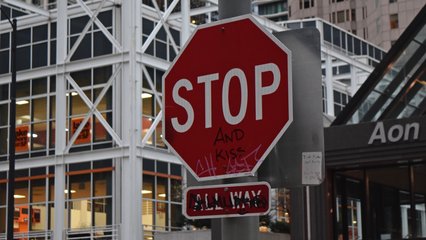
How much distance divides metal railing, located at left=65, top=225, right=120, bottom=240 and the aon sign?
19471mm

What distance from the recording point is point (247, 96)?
197 inches

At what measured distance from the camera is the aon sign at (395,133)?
72.2 ft

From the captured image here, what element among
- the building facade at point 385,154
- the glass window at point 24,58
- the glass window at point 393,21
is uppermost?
the glass window at point 393,21

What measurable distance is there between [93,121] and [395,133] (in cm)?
2286

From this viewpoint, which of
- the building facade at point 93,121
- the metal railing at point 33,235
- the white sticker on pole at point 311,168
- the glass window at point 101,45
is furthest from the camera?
the glass window at point 101,45

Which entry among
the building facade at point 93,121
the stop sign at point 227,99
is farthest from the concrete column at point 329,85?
the stop sign at point 227,99

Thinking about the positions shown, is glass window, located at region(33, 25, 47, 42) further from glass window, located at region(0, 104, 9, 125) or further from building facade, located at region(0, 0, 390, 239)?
glass window, located at region(0, 104, 9, 125)

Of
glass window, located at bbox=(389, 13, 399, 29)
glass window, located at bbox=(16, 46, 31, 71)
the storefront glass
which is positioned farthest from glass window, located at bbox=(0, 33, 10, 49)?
glass window, located at bbox=(389, 13, 399, 29)

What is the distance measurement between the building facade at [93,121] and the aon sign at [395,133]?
1860 cm

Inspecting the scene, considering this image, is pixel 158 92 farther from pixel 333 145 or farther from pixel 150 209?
pixel 333 145

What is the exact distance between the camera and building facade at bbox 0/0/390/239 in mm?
40750

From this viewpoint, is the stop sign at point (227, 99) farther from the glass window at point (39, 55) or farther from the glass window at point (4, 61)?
the glass window at point (4, 61)

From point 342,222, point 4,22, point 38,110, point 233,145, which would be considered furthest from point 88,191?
point 233,145

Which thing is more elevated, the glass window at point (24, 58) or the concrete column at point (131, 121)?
the glass window at point (24, 58)
